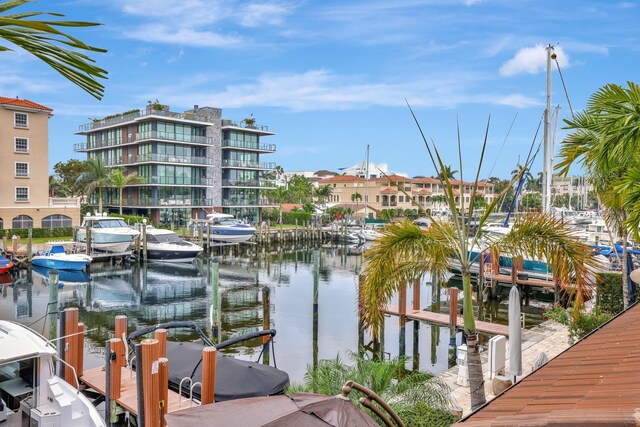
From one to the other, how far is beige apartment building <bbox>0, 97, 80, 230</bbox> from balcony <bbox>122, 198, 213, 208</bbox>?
463 inches

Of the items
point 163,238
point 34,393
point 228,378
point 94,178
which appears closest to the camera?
point 34,393

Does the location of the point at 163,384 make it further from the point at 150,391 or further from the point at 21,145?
the point at 21,145

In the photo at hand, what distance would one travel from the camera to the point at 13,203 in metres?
47.8

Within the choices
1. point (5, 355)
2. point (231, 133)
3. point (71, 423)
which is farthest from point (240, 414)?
point (231, 133)

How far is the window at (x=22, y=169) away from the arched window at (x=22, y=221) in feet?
13.2

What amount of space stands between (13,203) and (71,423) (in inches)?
1803

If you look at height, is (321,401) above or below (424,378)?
above

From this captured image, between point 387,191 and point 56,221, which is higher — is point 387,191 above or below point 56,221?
above

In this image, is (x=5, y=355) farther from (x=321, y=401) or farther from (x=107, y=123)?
(x=107, y=123)

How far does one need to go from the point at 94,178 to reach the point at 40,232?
16.4m

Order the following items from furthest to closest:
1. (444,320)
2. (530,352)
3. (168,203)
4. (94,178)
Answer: (168,203) → (94,178) → (444,320) → (530,352)

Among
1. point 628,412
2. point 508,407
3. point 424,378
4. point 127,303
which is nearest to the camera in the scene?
point 628,412

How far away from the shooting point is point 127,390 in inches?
445

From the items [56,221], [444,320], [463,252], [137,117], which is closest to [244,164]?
[137,117]
